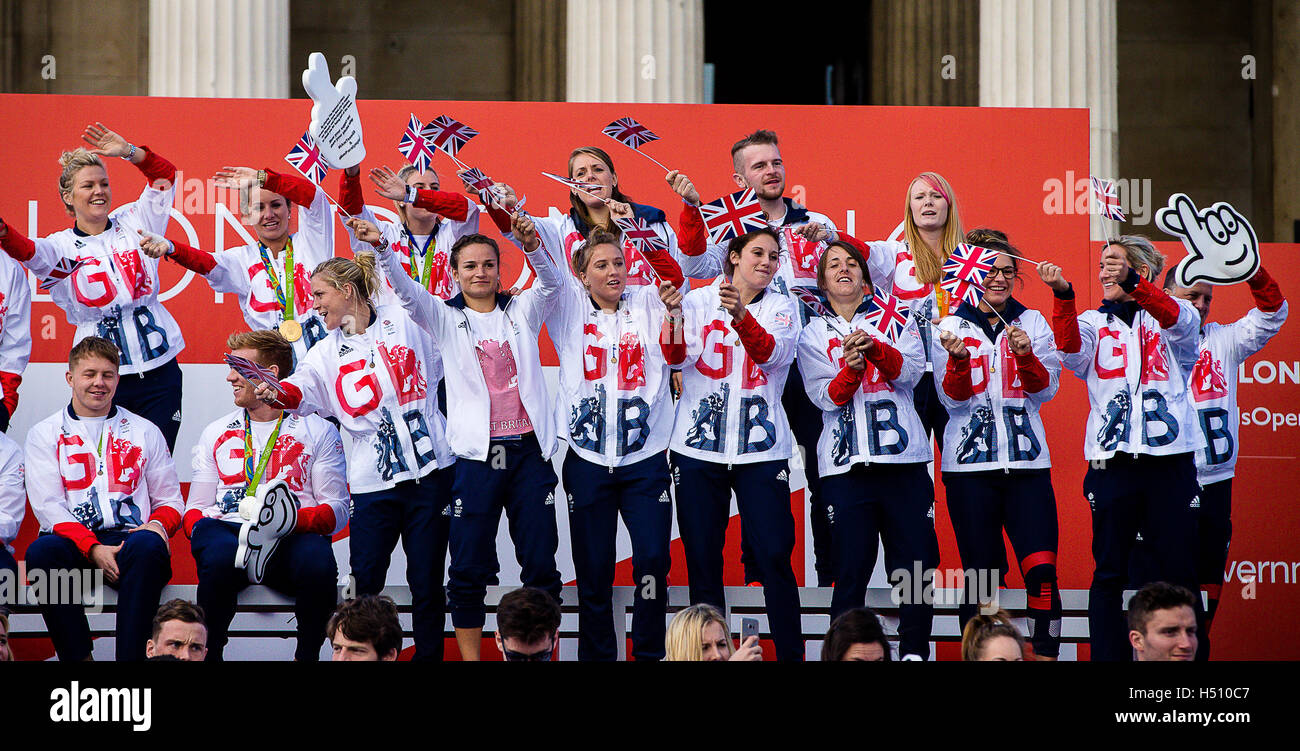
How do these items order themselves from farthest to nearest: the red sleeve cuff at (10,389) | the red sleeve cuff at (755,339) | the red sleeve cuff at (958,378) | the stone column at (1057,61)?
1. the stone column at (1057,61)
2. the red sleeve cuff at (10,389)
3. the red sleeve cuff at (958,378)
4. the red sleeve cuff at (755,339)

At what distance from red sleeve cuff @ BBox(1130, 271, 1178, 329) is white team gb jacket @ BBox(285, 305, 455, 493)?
5.31 metres

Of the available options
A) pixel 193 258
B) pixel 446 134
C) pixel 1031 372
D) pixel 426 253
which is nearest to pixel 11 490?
pixel 193 258

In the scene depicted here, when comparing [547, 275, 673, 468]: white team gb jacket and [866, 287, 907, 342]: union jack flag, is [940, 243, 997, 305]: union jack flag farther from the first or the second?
[547, 275, 673, 468]: white team gb jacket

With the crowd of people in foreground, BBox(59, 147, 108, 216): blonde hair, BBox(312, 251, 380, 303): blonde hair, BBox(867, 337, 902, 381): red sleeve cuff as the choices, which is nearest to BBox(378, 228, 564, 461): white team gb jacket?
the crowd of people in foreground

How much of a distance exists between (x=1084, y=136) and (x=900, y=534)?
3.76 m

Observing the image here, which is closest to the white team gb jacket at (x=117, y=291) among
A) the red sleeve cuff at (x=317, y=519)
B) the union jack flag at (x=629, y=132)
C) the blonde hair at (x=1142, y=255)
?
the red sleeve cuff at (x=317, y=519)

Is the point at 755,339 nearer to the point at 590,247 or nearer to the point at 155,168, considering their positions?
the point at 590,247

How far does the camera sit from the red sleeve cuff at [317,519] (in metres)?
11.1

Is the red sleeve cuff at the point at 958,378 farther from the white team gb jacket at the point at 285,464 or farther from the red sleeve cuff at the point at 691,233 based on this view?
the white team gb jacket at the point at 285,464

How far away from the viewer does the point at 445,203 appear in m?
12.0

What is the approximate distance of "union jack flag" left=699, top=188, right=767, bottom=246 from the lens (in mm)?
12078

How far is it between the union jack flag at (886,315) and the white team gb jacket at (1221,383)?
2.78 meters

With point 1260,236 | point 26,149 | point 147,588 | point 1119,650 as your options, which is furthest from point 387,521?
point 1260,236
